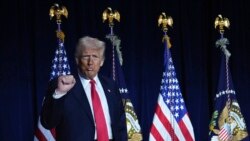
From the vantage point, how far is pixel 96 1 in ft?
15.7

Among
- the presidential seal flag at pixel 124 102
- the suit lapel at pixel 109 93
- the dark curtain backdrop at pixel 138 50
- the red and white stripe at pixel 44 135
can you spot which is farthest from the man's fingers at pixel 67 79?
the dark curtain backdrop at pixel 138 50

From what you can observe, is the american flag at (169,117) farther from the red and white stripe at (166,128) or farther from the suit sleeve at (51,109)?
the suit sleeve at (51,109)

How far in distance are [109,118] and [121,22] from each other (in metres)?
2.91

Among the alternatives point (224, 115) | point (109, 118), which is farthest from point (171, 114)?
point (109, 118)

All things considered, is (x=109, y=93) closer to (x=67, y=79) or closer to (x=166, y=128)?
(x=67, y=79)

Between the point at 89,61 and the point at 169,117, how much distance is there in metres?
2.69

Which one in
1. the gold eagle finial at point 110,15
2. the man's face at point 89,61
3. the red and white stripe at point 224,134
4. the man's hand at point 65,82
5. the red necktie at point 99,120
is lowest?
the red and white stripe at point 224,134

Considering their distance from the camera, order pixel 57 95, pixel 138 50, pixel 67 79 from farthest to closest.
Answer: pixel 138 50
pixel 57 95
pixel 67 79

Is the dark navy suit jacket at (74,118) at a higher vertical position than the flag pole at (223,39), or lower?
lower

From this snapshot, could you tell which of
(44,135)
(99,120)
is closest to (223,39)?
(44,135)

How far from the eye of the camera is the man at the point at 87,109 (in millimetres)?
2023

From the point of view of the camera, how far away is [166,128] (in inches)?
180

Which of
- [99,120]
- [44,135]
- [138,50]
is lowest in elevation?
[44,135]

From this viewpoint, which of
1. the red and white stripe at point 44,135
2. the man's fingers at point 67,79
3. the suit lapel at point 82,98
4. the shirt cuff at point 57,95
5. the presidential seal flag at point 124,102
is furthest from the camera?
the presidential seal flag at point 124,102
